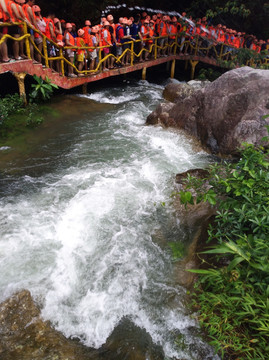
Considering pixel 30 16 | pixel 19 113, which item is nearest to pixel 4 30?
pixel 30 16

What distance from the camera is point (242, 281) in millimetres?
3051

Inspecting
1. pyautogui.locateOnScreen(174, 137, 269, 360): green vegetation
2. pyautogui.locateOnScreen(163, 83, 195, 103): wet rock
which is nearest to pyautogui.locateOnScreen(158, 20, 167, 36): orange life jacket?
pyautogui.locateOnScreen(163, 83, 195, 103): wet rock

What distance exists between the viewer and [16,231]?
14.6 ft

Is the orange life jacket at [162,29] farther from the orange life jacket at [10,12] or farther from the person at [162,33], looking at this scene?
the orange life jacket at [10,12]

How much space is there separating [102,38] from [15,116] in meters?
4.93

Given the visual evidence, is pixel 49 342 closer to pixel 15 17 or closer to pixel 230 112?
pixel 230 112

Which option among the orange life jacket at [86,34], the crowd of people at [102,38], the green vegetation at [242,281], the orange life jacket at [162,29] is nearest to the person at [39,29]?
the crowd of people at [102,38]

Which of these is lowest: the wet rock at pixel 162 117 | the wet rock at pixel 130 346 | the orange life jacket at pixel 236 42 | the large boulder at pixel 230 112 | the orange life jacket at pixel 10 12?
the wet rock at pixel 130 346

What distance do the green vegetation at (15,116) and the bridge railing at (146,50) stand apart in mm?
1503

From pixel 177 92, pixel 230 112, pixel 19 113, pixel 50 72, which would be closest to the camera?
pixel 230 112

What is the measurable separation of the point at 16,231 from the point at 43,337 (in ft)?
6.19

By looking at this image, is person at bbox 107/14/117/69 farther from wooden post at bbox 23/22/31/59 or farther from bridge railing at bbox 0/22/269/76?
wooden post at bbox 23/22/31/59

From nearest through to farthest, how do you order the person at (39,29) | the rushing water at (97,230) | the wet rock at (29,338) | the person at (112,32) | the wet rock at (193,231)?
the wet rock at (29,338), the rushing water at (97,230), the wet rock at (193,231), the person at (39,29), the person at (112,32)

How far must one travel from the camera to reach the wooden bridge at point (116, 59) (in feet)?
26.4
